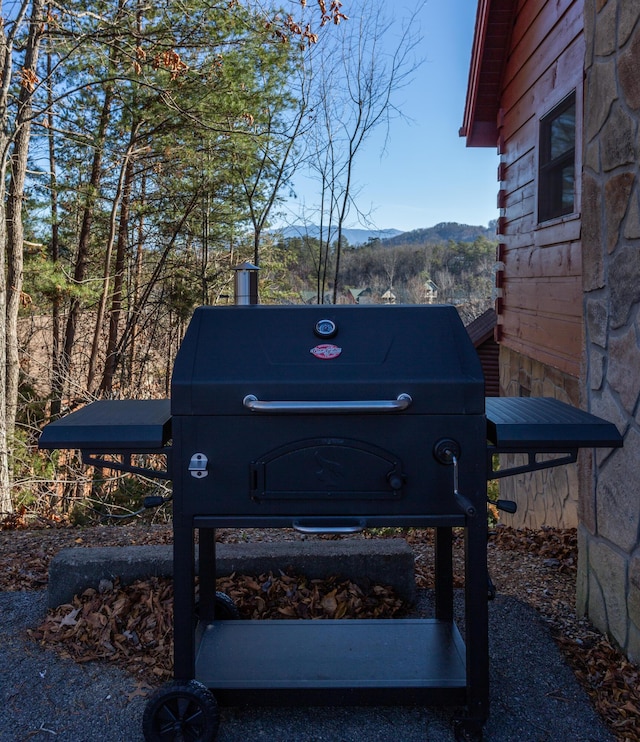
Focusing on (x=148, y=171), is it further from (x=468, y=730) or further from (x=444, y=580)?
(x=468, y=730)

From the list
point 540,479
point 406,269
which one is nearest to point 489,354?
point 540,479

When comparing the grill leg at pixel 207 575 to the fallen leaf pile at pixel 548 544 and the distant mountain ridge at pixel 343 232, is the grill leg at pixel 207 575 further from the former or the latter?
the distant mountain ridge at pixel 343 232

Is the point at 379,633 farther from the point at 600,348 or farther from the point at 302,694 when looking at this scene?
the point at 600,348

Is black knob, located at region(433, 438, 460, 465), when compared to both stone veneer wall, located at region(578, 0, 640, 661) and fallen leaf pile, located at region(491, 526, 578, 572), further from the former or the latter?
fallen leaf pile, located at region(491, 526, 578, 572)

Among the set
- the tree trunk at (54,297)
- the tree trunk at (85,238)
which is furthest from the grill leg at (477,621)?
the tree trunk at (85,238)

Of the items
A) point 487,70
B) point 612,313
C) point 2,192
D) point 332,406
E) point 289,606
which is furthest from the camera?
point 2,192

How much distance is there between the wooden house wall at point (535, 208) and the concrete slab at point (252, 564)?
8.35ft

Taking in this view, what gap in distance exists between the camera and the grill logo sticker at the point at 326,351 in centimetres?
203

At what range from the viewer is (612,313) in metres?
2.55

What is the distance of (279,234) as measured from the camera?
1229cm

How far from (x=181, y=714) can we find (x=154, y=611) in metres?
0.80

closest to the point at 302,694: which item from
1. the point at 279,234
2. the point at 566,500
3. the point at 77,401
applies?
the point at 566,500

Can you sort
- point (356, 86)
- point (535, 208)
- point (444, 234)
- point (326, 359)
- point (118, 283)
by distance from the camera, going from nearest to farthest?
point (326, 359) → point (535, 208) → point (356, 86) → point (118, 283) → point (444, 234)

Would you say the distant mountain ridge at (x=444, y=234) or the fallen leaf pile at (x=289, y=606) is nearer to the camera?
the fallen leaf pile at (x=289, y=606)
